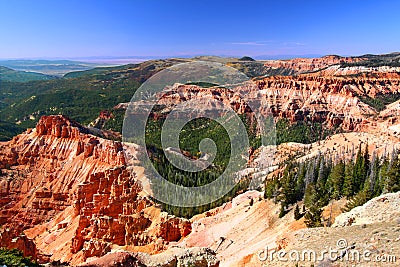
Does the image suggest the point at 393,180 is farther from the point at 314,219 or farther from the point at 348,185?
the point at 314,219

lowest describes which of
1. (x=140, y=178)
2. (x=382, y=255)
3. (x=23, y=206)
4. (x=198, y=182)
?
(x=23, y=206)

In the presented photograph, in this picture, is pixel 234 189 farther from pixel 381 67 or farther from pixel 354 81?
pixel 381 67

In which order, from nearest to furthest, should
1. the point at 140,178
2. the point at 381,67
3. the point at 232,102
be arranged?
the point at 140,178 → the point at 232,102 → the point at 381,67

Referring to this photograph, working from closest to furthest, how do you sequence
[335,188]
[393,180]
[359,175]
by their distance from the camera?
[393,180]
[335,188]
[359,175]

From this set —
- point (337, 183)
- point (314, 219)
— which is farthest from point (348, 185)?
point (314, 219)

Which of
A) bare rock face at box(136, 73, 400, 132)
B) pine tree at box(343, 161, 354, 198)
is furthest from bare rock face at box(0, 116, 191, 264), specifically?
bare rock face at box(136, 73, 400, 132)

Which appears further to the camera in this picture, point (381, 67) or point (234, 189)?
point (381, 67)

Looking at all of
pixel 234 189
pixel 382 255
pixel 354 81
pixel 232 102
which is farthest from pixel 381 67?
pixel 382 255

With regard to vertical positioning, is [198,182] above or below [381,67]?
below
